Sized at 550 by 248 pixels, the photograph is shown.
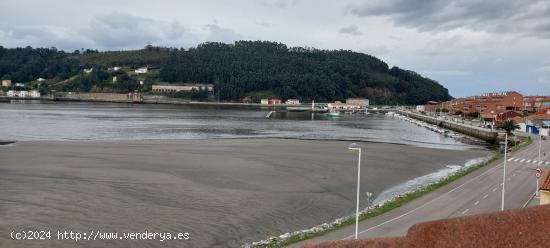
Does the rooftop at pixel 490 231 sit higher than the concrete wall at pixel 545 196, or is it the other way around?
the rooftop at pixel 490 231

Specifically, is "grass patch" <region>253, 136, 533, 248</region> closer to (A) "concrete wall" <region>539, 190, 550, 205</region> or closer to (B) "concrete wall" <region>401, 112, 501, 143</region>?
(A) "concrete wall" <region>539, 190, 550, 205</region>

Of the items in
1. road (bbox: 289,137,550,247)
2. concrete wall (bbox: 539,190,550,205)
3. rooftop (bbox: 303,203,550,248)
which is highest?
rooftop (bbox: 303,203,550,248)

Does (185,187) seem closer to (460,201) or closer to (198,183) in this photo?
(198,183)

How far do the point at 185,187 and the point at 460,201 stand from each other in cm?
1475

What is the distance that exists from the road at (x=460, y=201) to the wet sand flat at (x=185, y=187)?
294 centimetres

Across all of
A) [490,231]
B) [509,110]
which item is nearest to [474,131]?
[509,110]

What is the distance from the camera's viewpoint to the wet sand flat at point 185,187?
18.6 meters

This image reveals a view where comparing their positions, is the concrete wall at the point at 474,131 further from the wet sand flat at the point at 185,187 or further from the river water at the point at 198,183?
the wet sand flat at the point at 185,187

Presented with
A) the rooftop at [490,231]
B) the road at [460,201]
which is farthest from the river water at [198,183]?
the rooftop at [490,231]

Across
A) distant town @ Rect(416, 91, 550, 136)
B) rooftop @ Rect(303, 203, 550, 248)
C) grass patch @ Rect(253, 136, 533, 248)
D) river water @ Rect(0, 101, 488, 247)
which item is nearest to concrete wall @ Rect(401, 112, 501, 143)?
distant town @ Rect(416, 91, 550, 136)

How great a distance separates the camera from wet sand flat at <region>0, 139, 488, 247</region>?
18.6 metres

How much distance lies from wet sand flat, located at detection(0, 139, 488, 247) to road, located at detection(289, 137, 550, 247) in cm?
294

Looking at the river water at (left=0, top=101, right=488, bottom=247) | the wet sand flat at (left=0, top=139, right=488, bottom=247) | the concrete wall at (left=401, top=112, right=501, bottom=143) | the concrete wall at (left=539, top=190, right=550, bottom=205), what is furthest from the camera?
the concrete wall at (left=401, top=112, right=501, bottom=143)

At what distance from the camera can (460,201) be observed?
22.3m
